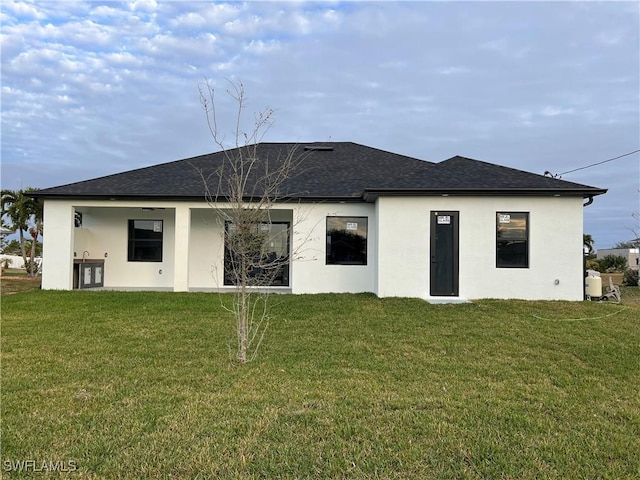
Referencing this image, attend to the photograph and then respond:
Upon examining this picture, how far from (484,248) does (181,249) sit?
8.59 metres

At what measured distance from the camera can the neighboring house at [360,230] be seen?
10.7 meters

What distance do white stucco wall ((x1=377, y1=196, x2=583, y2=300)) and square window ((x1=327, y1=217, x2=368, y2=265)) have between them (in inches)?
57.6

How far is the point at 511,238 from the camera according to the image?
10.9 m

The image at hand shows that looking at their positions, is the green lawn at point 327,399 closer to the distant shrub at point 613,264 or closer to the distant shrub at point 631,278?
the distant shrub at point 631,278

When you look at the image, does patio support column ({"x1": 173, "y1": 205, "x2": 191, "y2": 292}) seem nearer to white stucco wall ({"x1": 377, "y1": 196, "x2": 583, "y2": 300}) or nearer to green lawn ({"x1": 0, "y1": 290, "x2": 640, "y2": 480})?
green lawn ({"x1": 0, "y1": 290, "x2": 640, "y2": 480})

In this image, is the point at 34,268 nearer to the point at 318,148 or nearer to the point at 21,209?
the point at 21,209

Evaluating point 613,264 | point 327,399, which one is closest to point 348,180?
point 327,399

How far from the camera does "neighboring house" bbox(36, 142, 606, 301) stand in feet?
35.2

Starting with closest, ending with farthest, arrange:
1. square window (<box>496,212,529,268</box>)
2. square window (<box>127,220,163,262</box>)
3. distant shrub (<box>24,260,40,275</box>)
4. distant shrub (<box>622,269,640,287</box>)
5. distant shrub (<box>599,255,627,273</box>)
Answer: square window (<box>496,212,529,268</box>) → square window (<box>127,220,163,262</box>) → distant shrub (<box>622,269,640,287</box>) → distant shrub (<box>24,260,40,275</box>) → distant shrub (<box>599,255,627,273</box>)

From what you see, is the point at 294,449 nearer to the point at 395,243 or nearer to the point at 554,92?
the point at 395,243

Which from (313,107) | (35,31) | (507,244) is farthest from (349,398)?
(313,107)
